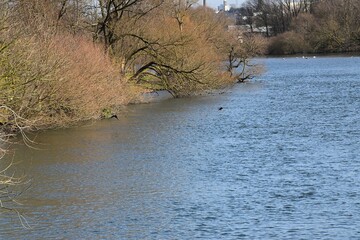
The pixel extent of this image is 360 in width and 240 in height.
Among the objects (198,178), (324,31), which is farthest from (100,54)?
(324,31)

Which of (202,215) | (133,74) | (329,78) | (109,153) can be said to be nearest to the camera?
(202,215)

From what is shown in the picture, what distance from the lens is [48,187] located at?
17578 mm

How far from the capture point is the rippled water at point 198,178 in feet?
46.0

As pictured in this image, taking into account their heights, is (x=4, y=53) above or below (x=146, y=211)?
above

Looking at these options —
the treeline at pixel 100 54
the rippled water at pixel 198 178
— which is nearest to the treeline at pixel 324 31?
the treeline at pixel 100 54

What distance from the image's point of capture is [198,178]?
59.7 ft

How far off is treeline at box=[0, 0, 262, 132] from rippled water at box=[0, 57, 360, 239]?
124cm

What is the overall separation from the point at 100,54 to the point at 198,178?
15.4m

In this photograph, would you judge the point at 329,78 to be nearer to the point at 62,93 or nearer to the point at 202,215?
the point at 62,93

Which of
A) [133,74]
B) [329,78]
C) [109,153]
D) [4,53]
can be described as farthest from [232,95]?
[4,53]

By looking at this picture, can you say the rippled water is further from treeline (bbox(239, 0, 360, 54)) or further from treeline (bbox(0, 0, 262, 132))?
treeline (bbox(239, 0, 360, 54))

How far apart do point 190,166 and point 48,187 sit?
3975 millimetres

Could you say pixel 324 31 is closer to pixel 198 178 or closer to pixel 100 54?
pixel 100 54

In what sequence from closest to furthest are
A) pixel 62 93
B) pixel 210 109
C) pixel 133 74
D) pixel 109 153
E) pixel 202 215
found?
pixel 202 215 → pixel 109 153 → pixel 62 93 → pixel 210 109 → pixel 133 74
